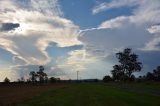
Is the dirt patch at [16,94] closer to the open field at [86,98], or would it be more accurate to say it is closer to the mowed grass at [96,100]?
the open field at [86,98]

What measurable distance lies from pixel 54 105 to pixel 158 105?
8.63 metres

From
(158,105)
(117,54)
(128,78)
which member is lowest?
(158,105)

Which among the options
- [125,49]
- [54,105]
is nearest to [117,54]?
[125,49]

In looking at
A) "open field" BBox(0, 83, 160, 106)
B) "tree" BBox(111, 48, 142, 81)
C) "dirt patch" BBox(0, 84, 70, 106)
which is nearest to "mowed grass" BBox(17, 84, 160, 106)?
"open field" BBox(0, 83, 160, 106)

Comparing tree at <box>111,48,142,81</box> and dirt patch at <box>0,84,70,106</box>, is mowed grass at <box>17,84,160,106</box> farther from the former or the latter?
tree at <box>111,48,142,81</box>

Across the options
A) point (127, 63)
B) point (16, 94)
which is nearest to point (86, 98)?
point (16, 94)

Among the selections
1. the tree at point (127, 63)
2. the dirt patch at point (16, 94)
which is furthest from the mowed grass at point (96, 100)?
the tree at point (127, 63)

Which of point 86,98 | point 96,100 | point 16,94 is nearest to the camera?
point 96,100

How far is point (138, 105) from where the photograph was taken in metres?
26.6

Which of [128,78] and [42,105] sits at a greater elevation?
[128,78]

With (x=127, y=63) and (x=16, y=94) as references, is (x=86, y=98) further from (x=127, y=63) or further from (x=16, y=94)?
(x=127, y=63)

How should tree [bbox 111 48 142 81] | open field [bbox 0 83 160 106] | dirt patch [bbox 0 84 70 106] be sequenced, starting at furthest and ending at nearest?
tree [bbox 111 48 142 81], dirt patch [bbox 0 84 70 106], open field [bbox 0 83 160 106]

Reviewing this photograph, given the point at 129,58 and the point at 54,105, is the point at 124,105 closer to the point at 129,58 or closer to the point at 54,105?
the point at 54,105

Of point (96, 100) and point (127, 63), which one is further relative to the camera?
point (127, 63)
